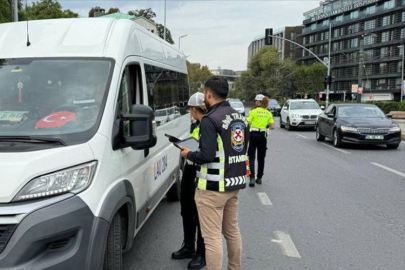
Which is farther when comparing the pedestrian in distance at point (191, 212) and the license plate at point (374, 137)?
the license plate at point (374, 137)

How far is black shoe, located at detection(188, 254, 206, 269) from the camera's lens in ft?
13.6

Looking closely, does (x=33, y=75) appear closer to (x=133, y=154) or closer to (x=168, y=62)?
(x=133, y=154)

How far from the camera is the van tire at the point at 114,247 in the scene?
317cm

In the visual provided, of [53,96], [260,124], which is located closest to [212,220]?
[53,96]

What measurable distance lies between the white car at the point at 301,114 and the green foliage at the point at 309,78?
55820mm

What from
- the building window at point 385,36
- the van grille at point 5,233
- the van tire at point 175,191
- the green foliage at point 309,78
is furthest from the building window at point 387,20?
the van grille at point 5,233

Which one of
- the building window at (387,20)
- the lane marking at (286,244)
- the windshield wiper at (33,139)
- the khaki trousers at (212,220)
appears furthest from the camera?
the building window at (387,20)

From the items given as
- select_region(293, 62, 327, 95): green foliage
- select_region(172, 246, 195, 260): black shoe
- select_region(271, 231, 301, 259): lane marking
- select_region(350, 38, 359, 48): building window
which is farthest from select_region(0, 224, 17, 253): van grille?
select_region(350, 38, 359, 48): building window

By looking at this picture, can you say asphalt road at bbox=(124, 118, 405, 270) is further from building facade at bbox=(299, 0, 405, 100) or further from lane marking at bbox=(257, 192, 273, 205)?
building facade at bbox=(299, 0, 405, 100)

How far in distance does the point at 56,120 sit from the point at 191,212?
1.81 m

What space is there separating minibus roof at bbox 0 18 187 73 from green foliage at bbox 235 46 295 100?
72.8m

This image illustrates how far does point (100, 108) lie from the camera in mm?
3238

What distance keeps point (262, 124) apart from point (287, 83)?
7400 centimetres

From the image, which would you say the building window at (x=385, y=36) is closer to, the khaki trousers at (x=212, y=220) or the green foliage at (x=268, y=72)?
the green foliage at (x=268, y=72)
